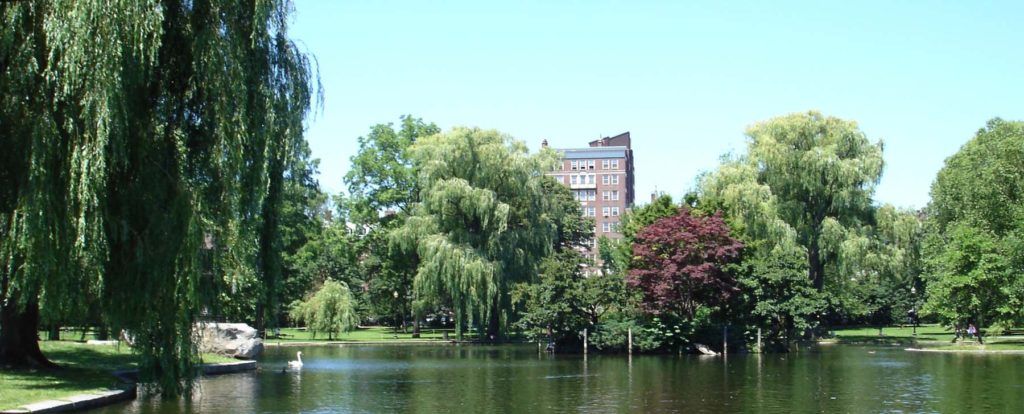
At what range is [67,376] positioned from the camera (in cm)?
2308

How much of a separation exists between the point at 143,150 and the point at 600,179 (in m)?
116

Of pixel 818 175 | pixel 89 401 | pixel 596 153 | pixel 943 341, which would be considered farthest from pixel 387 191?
pixel 596 153

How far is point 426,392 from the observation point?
2612 cm

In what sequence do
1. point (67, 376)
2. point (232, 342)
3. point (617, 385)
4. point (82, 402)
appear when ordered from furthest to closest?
point (232, 342)
point (617, 385)
point (67, 376)
point (82, 402)

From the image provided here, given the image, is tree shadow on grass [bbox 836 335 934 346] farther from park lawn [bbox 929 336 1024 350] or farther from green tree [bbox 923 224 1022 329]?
green tree [bbox 923 224 1022 329]

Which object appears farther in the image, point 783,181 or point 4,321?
point 783,181

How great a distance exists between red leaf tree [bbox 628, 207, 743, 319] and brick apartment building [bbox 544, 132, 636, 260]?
275 feet

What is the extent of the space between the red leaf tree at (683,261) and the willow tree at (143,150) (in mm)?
28161

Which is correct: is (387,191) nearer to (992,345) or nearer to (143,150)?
(992,345)

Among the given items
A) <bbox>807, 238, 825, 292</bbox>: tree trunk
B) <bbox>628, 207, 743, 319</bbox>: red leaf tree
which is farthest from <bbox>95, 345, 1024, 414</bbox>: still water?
<bbox>807, 238, 825, 292</bbox>: tree trunk

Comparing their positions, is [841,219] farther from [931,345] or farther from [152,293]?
[152,293]

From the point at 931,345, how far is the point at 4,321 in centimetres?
4699

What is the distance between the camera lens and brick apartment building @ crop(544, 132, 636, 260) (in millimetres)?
130750

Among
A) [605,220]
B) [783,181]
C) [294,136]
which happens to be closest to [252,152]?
[294,136]
